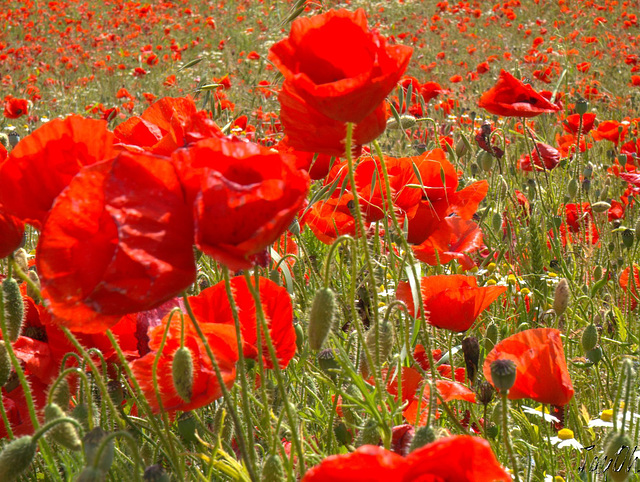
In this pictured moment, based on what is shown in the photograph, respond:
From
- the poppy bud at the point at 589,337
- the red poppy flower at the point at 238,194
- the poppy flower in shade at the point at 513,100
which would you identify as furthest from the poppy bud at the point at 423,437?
the poppy flower in shade at the point at 513,100

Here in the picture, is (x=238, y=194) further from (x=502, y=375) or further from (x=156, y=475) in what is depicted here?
(x=502, y=375)

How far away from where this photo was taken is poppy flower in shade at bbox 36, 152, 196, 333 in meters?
0.79

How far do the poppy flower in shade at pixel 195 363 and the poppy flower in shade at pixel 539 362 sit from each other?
441mm

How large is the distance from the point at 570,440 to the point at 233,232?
0.91 meters

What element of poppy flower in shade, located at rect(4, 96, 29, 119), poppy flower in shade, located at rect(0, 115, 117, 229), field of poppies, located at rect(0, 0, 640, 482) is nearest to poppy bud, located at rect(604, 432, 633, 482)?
field of poppies, located at rect(0, 0, 640, 482)

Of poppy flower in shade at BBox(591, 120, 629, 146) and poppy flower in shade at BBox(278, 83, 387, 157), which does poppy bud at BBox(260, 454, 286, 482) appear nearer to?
poppy flower in shade at BBox(278, 83, 387, 157)

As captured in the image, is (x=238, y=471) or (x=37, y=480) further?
(x=37, y=480)

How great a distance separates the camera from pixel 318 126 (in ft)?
3.79

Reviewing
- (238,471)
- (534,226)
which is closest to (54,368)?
(238,471)

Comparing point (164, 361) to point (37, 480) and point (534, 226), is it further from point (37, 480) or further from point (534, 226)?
point (534, 226)

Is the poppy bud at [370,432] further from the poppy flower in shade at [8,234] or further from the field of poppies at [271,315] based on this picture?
the poppy flower in shade at [8,234]

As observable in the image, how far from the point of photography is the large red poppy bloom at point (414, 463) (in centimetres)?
64

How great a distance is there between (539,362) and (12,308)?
84cm

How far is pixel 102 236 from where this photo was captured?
86 centimetres
